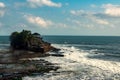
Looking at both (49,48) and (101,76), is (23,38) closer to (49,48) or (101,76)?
(49,48)

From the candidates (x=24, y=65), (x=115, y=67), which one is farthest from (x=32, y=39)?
(x=115, y=67)

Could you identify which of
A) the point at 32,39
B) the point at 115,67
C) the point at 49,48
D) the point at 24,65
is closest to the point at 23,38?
the point at 32,39

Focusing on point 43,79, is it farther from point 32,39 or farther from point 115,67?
point 32,39

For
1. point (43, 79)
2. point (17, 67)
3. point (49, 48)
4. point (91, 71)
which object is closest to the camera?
point (43, 79)

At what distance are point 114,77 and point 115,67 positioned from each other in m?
10.7

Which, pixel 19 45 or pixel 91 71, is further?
pixel 19 45

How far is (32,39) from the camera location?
10188 centimetres

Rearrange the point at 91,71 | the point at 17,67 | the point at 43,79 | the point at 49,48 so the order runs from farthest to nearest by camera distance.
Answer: the point at 49,48 → the point at 17,67 → the point at 91,71 → the point at 43,79

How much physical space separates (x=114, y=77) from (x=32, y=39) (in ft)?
192

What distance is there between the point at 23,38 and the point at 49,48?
10.2 meters

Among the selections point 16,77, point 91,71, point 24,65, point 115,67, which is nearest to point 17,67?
point 24,65

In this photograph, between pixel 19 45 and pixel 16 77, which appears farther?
pixel 19 45

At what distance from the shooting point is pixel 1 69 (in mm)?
Answer: 54875

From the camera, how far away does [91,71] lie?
52594 mm
